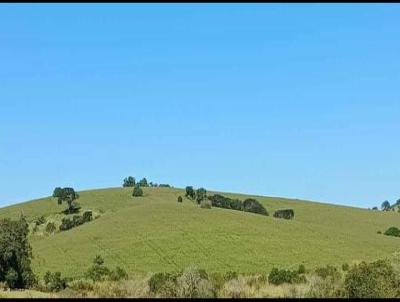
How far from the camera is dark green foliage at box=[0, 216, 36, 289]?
56438 millimetres

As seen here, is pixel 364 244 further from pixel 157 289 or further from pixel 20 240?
pixel 157 289

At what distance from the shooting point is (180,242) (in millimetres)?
95188

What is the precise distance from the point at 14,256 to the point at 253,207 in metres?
81.1

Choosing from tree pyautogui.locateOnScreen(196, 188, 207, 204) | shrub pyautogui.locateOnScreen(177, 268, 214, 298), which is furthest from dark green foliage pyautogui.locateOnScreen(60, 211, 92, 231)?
shrub pyautogui.locateOnScreen(177, 268, 214, 298)

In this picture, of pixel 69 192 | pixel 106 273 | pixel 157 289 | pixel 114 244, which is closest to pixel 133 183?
pixel 69 192

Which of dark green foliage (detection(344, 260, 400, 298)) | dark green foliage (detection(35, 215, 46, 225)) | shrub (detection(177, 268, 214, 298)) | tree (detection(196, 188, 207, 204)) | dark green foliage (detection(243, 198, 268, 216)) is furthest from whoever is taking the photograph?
tree (detection(196, 188, 207, 204))

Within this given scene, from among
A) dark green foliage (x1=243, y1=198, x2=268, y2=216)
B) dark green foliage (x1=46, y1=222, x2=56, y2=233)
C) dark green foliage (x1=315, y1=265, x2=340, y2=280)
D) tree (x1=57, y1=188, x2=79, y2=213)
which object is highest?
tree (x1=57, y1=188, x2=79, y2=213)

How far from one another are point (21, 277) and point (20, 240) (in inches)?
126

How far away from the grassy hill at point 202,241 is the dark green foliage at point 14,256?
17924 millimetres

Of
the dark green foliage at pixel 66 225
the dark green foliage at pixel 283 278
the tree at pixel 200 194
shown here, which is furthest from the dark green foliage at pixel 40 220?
the dark green foliage at pixel 283 278

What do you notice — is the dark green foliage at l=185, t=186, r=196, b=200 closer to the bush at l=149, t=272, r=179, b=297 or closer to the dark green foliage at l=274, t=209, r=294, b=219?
the dark green foliage at l=274, t=209, r=294, b=219

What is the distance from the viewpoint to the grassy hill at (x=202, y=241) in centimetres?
8500

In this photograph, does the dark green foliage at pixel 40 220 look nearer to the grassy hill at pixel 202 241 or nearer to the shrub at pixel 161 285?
the grassy hill at pixel 202 241

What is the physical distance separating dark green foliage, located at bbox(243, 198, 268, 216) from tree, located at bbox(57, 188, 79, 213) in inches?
1407
